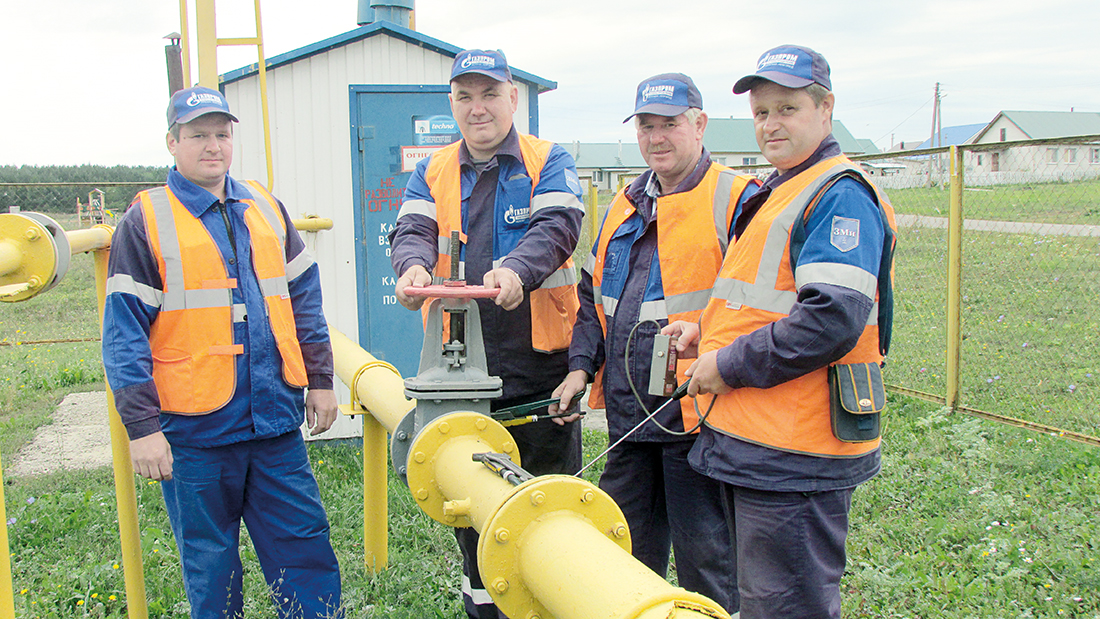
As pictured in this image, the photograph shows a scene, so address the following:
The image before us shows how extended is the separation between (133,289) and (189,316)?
0.19 meters

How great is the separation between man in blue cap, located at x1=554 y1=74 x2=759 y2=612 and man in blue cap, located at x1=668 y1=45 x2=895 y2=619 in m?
0.36

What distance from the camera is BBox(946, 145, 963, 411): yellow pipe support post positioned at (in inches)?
203

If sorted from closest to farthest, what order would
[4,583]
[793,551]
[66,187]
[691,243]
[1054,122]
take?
[4,583], [793,551], [691,243], [66,187], [1054,122]

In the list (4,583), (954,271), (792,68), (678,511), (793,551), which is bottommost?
(678,511)

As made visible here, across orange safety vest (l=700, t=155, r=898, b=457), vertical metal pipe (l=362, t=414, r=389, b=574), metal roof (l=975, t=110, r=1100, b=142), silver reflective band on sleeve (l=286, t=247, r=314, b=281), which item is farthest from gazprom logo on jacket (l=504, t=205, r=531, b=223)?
metal roof (l=975, t=110, r=1100, b=142)

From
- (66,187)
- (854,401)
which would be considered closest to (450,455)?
(854,401)

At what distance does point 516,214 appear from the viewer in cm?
281

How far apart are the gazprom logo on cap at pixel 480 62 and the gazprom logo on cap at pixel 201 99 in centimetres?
89

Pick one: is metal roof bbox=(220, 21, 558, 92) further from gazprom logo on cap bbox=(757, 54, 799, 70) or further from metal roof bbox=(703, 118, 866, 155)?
metal roof bbox=(703, 118, 866, 155)

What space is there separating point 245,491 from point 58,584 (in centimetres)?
130

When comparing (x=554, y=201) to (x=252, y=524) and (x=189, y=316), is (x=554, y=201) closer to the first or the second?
(x=189, y=316)

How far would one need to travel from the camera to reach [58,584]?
11.3ft

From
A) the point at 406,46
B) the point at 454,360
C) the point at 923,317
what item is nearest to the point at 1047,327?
the point at 923,317

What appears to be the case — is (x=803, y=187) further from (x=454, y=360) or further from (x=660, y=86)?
(x=454, y=360)
